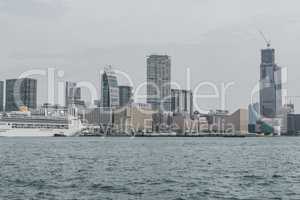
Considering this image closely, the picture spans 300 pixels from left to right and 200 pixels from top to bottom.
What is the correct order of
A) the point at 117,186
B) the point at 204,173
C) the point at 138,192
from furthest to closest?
1. the point at 204,173
2. the point at 117,186
3. the point at 138,192

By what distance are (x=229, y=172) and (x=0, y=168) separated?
22.1 metres

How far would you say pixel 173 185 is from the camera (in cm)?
3884

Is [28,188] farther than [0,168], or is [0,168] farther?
[0,168]

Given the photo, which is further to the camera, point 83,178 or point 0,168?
point 0,168

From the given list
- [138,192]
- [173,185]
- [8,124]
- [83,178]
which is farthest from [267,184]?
[8,124]

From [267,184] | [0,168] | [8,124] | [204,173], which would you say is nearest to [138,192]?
[267,184]

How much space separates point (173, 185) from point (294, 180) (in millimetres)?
10377

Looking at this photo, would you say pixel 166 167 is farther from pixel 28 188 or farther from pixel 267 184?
pixel 28 188

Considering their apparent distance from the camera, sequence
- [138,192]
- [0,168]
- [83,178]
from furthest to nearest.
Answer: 1. [0,168]
2. [83,178]
3. [138,192]

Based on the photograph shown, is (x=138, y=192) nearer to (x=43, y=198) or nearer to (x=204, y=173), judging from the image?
(x=43, y=198)

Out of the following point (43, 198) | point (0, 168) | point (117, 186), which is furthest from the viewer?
point (0, 168)

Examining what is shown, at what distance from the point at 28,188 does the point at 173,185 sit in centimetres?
1005

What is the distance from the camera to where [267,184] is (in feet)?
131

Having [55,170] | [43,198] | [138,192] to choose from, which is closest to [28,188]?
[43,198]
